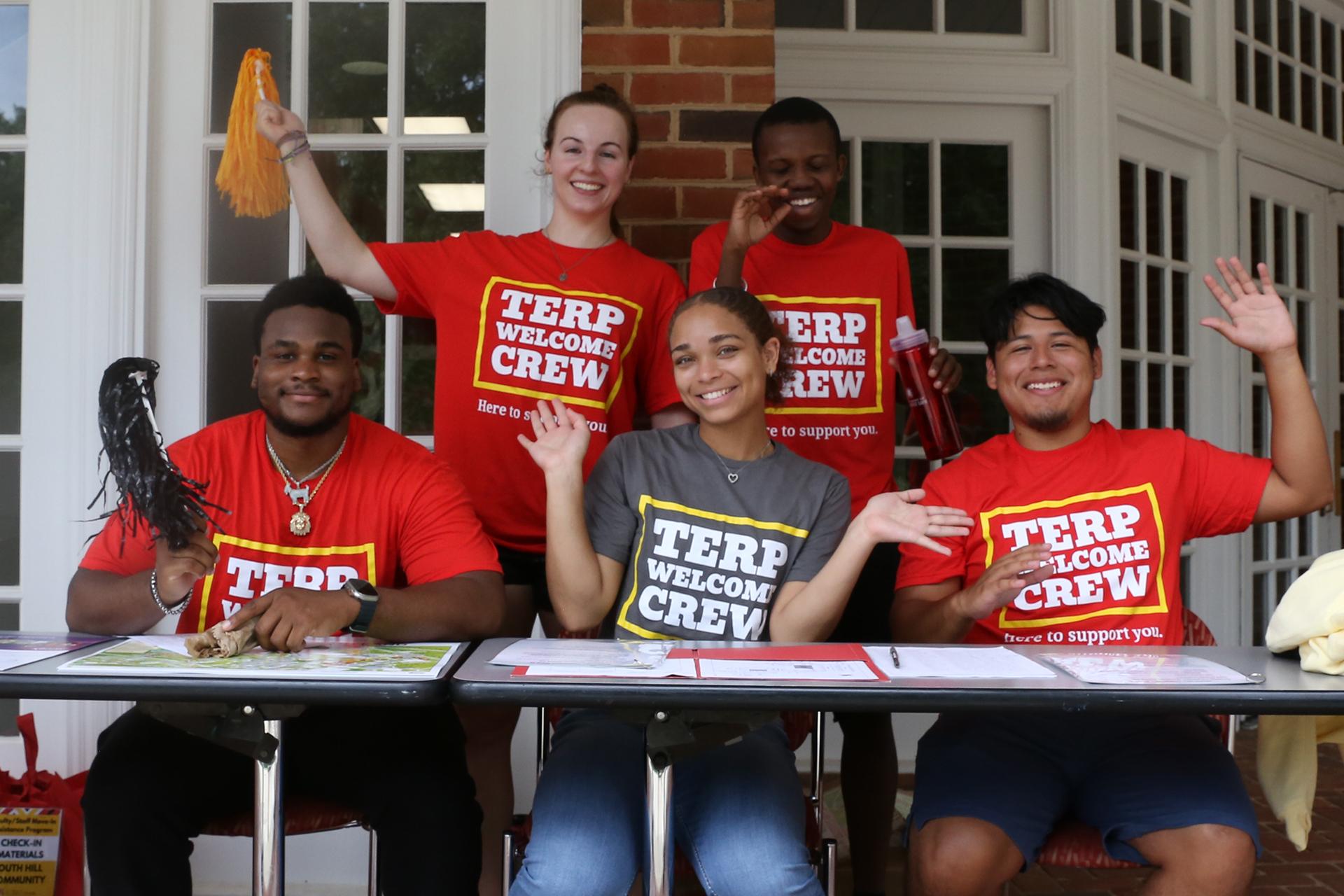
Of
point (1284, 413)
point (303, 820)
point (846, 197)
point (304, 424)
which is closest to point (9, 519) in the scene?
point (304, 424)

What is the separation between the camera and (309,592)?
1.84m

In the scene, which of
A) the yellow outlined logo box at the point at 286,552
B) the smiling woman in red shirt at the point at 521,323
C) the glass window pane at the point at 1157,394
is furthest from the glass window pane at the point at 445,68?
the glass window pane at the point at 1157,394

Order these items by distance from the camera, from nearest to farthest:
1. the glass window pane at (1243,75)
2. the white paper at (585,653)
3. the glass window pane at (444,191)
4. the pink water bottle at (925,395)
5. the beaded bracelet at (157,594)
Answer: the white paper at (585,653)
the beaded bracelet at (157,594)
the pink water bottle at (925,395)
the glass window pane at (444,191)
the glass window pane at (1243,75)

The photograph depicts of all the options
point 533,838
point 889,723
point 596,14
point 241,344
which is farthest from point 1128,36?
point 533,838

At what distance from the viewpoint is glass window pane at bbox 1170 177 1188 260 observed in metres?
4.84

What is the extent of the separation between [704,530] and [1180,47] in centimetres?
373

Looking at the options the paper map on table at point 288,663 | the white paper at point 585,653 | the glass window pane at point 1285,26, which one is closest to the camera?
the paper map on table at point 288,663

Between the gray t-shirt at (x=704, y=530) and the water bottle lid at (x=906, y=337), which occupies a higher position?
the water bottle lid at (x=906, y=337)

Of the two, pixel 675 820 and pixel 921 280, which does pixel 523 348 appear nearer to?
pixel 675 820

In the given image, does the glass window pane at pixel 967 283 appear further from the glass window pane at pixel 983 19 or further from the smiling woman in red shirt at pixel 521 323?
the smiling woman in red shirt at pixel 521 323

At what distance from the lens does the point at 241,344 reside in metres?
3.27

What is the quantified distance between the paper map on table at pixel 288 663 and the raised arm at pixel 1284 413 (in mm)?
1562

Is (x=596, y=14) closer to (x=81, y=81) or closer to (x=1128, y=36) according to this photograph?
(x=81, y=81)

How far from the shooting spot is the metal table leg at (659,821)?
1.71 metres
